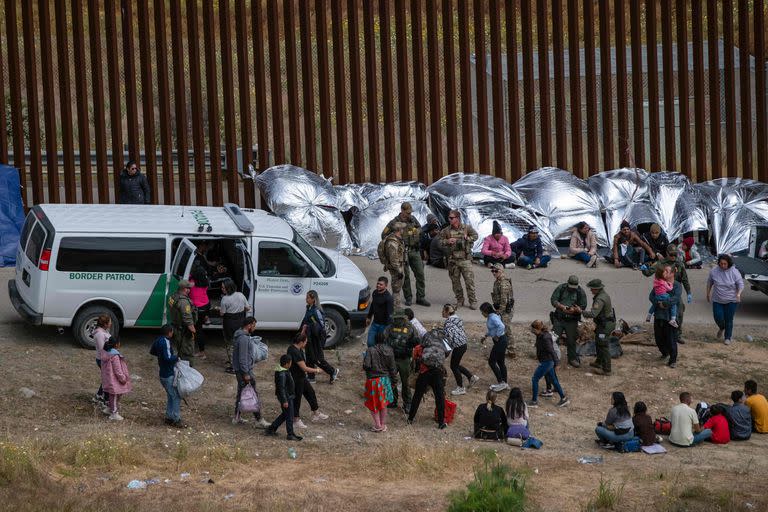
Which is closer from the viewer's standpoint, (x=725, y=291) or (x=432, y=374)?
(x=432, y=374)

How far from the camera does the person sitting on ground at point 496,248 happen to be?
22.0 meters

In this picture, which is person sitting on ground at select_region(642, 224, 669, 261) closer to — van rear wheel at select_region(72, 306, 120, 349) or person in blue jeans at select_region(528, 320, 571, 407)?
person in blue jeans at select_region(528, 320, 571, 407)

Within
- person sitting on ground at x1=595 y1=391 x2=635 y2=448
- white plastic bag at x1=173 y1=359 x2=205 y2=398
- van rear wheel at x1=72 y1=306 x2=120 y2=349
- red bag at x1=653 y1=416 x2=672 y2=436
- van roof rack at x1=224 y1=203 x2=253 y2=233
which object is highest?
van roof rack at x1=224 y1=203 x2=253 y2=233

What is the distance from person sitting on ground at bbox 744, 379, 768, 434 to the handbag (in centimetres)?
588

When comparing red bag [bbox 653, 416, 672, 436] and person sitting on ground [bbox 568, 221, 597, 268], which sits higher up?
person sitting on ground [bbox 568, 221, 597, 268]

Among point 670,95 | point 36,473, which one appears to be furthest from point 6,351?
point 670,95

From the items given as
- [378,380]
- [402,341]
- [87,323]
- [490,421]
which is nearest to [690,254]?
[402,341]

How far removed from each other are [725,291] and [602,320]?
2228mm

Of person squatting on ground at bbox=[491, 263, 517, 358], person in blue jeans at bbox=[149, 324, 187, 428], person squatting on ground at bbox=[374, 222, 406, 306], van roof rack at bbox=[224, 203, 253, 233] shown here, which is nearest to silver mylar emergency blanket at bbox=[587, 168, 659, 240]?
person squatting on ground at bbox=[374, 222, 406, 306]

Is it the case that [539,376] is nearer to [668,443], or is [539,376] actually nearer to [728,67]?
[668,443]

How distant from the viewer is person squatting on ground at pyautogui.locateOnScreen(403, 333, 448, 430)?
50.9 ft

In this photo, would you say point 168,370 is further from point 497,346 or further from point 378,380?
point 497,346

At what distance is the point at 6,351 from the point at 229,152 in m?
8.53

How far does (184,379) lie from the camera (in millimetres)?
14875
